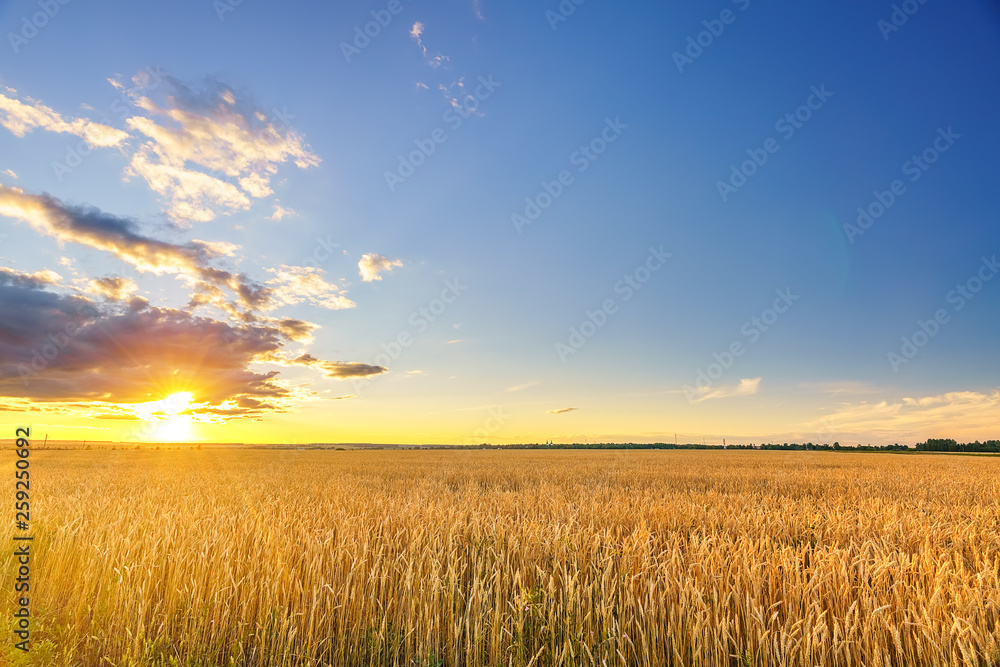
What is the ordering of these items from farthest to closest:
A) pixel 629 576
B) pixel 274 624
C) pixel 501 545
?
pixel 501 545
pixel 629 576
pixel 274 624

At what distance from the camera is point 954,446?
11012 centimetres

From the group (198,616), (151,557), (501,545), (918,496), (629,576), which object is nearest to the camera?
(198,616)

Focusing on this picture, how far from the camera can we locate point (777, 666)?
123 inches

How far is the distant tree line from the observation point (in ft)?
351

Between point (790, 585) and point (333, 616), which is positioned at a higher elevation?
point (790, 585)

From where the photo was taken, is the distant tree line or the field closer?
the field

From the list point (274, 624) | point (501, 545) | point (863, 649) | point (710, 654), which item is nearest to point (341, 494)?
point (501, 545)

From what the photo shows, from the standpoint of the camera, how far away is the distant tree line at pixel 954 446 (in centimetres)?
10706

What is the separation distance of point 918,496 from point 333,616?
15024 millimetres

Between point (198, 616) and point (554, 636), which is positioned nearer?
point (554, 636)

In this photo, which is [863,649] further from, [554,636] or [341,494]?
[341,494]

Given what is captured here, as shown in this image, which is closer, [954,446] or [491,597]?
[491,597]

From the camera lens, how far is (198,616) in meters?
3.88

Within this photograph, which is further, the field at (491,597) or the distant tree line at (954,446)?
the distant tree line at (954,446)
